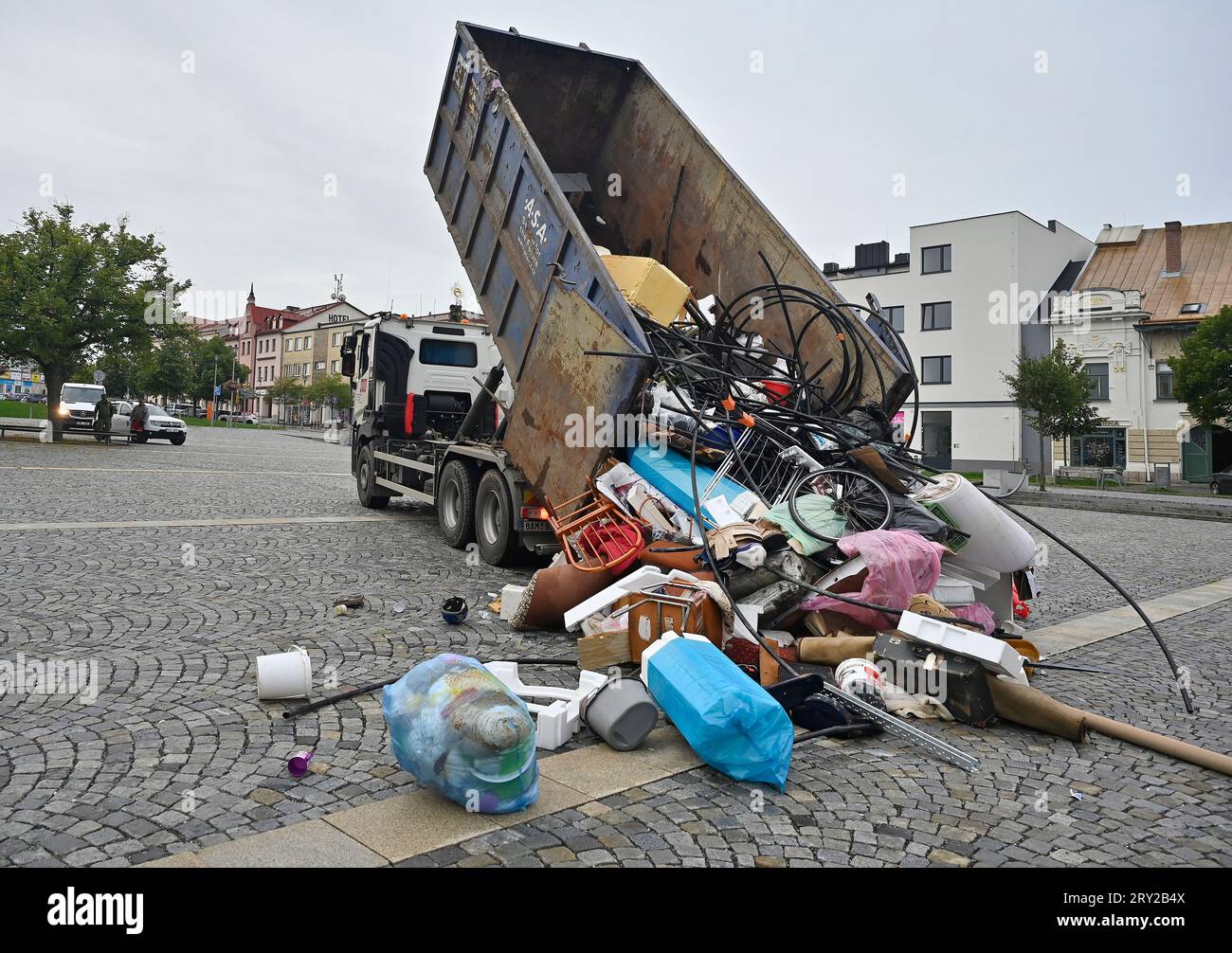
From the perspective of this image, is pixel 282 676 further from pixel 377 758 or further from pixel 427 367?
pixel 427 367

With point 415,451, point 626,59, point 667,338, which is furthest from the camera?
point 415,451

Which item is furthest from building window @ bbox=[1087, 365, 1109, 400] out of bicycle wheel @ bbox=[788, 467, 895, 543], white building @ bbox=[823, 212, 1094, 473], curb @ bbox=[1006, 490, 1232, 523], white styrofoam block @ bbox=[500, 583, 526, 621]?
white styrofoam block @ bbox=[500, 583, 526, 621]

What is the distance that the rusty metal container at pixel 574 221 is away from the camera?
6695 millimetres

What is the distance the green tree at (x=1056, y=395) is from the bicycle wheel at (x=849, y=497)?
24.1 metres

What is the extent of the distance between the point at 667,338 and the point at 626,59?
3.99 meters

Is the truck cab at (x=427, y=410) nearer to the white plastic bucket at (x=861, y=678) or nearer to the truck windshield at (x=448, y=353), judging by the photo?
the truck windshield at (x=448, y=353)

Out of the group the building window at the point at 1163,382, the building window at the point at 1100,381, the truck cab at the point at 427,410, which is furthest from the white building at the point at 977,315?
the truck cab at the point at 427,410

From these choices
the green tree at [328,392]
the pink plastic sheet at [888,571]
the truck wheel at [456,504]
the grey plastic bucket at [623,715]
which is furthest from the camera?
the green tree at [328,392]

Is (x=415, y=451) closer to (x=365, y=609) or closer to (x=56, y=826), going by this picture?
(x=365, y=609)

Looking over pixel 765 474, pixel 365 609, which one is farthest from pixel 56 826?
pixel 765 474

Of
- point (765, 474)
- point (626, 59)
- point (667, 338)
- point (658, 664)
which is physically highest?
point (626, 59)

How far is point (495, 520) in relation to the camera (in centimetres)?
826
